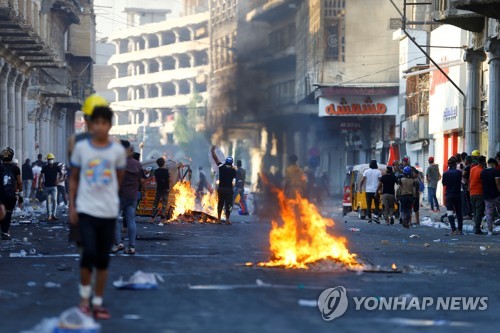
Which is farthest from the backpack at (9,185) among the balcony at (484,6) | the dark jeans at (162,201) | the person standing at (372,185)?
the balcony at (484,6)

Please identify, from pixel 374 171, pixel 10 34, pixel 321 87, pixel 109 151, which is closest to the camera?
pixel 109 151

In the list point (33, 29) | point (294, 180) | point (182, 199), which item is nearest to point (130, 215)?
point (294, 180)

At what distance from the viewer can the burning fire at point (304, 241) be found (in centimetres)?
1476

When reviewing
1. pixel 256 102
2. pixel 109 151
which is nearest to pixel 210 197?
pixel 256 102

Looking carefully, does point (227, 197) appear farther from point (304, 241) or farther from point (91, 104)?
point (91, 104)

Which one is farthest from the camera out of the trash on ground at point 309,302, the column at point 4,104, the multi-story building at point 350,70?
the multi-story building at point 350,70

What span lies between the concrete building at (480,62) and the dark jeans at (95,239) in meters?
21.7

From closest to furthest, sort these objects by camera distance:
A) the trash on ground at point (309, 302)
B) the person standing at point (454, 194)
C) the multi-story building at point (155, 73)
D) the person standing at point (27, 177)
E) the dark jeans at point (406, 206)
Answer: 1. the trash on ground at point (309, 302)
2. the person standing at point (454, 194)
3. the dark jeans at point (406, 206)
4. the person standing at point (27, 177)
5. the multi-story building at point (155, 73)

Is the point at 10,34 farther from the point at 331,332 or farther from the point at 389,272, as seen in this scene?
the point at 331,332

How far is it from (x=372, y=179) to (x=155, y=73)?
122768 millimetres

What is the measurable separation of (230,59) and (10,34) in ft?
56.4

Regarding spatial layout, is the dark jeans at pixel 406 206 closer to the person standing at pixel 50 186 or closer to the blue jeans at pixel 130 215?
the person standing at pixel 50 186

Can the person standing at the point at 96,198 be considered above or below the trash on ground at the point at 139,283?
above

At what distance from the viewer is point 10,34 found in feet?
142
